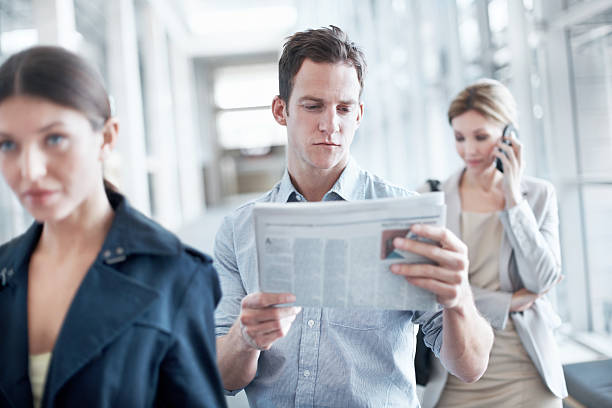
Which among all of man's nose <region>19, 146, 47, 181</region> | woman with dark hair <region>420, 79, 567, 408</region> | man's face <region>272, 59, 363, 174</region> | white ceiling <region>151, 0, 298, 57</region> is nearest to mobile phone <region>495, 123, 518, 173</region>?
woman with dark hair <region>420, 79, 567, 408</region>

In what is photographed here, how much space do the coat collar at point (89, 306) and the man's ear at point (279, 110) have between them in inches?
27.6

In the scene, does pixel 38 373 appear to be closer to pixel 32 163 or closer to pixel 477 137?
pixel 32 163

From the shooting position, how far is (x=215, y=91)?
17.7m

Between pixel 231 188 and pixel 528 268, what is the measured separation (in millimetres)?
17519

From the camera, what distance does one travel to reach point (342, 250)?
38.2 inches

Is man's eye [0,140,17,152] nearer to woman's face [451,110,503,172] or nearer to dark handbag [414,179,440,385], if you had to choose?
dark handbag [414,179,440,385]

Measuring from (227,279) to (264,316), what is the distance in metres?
0.46

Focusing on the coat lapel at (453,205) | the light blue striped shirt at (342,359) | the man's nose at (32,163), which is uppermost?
the man's nose at (32,163)

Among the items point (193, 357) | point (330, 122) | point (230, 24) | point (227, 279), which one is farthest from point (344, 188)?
point (230, 24)

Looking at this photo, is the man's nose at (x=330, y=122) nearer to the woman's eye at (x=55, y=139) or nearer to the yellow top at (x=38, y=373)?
the woman's eye at (x=55, y=139)

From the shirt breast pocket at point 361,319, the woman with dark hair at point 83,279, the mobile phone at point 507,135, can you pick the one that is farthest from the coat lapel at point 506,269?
the woman with dark hair at point 83,279

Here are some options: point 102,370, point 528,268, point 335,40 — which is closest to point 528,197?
point 528,268

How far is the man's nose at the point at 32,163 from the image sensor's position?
812 millimetres

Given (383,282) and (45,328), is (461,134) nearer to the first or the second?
(383,282)
